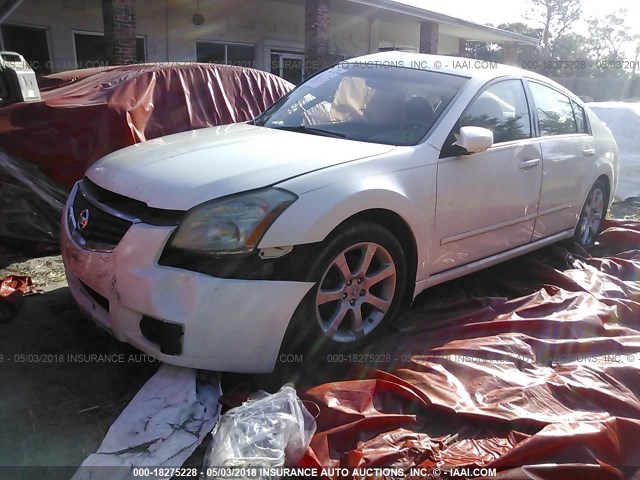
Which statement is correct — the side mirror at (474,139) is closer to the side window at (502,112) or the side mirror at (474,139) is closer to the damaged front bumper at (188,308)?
the side window at (502,112)

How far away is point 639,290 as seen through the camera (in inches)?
169

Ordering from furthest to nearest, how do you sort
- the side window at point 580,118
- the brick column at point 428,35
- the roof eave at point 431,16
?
the brick column at point 428,35 < the roof eave at point 431,16 < the side window at point 580,118

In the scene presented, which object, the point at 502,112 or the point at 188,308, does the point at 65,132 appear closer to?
the point at 188,308

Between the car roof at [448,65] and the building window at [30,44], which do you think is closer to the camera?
the car roof at [448,65]

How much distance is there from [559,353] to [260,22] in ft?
43.3

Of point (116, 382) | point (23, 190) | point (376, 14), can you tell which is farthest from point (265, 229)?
point (376, 14)

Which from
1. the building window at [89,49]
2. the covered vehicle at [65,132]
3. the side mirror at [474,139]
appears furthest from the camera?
the building window at [89,49]

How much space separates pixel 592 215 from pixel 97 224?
181 inches

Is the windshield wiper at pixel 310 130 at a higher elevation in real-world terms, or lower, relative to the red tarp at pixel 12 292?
higher

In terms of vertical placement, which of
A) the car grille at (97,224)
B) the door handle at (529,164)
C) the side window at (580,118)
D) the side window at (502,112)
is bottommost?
the car grille at (97,224)

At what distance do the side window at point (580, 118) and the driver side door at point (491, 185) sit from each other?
0.99m

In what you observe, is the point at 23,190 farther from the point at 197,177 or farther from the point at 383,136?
the point at 383,136

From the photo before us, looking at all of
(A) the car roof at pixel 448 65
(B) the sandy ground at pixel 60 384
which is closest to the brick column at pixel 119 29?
(A) the car roof at pixel 448 65

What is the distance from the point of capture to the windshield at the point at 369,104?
350cm
